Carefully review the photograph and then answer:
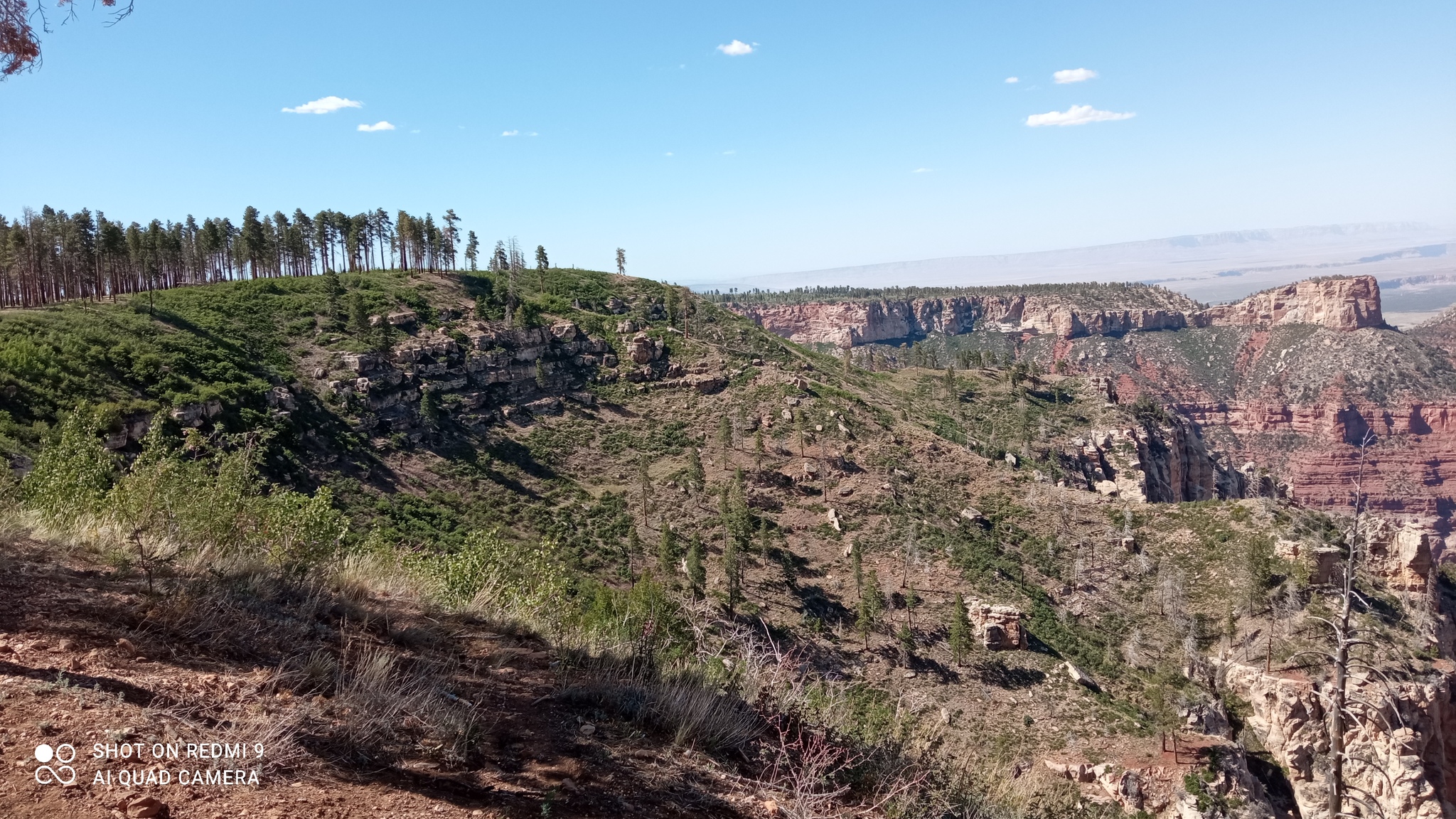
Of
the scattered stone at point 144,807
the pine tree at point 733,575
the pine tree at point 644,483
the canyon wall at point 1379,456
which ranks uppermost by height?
the scattered stone at point 144,807

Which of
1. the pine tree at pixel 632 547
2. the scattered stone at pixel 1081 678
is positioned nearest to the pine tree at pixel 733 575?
the pine tree at pixel 632 547

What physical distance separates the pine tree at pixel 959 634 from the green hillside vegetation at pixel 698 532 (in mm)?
789

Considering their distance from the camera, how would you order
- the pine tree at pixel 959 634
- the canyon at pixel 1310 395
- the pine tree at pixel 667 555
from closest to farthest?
the pine tree at pixel 959 634
the pine tree at pixel 667 555
the canyon at pixel 1310 395

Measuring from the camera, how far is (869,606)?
42.8 metres

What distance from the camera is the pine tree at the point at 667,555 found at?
45.2 metres

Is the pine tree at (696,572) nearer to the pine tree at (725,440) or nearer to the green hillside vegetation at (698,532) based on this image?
the green hillside vegetation at (698,532)

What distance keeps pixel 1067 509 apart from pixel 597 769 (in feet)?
204

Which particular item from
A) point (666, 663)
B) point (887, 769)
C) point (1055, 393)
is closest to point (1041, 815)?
point (887, 769)

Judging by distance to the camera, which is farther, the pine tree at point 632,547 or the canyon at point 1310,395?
the canyon at point 1310,395

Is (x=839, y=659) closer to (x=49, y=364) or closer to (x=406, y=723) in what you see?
(x=406, y=723)

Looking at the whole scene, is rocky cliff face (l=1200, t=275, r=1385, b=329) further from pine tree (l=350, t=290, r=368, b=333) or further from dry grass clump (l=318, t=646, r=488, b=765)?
dry grass clump (l=318, t=646, r=488, b=765)

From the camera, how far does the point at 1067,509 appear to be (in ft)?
193

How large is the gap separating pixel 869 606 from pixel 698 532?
16.2m

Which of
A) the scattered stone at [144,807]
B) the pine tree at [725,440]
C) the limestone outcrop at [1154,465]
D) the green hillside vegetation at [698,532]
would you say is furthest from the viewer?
the limestone outcrop at [1154,465]
